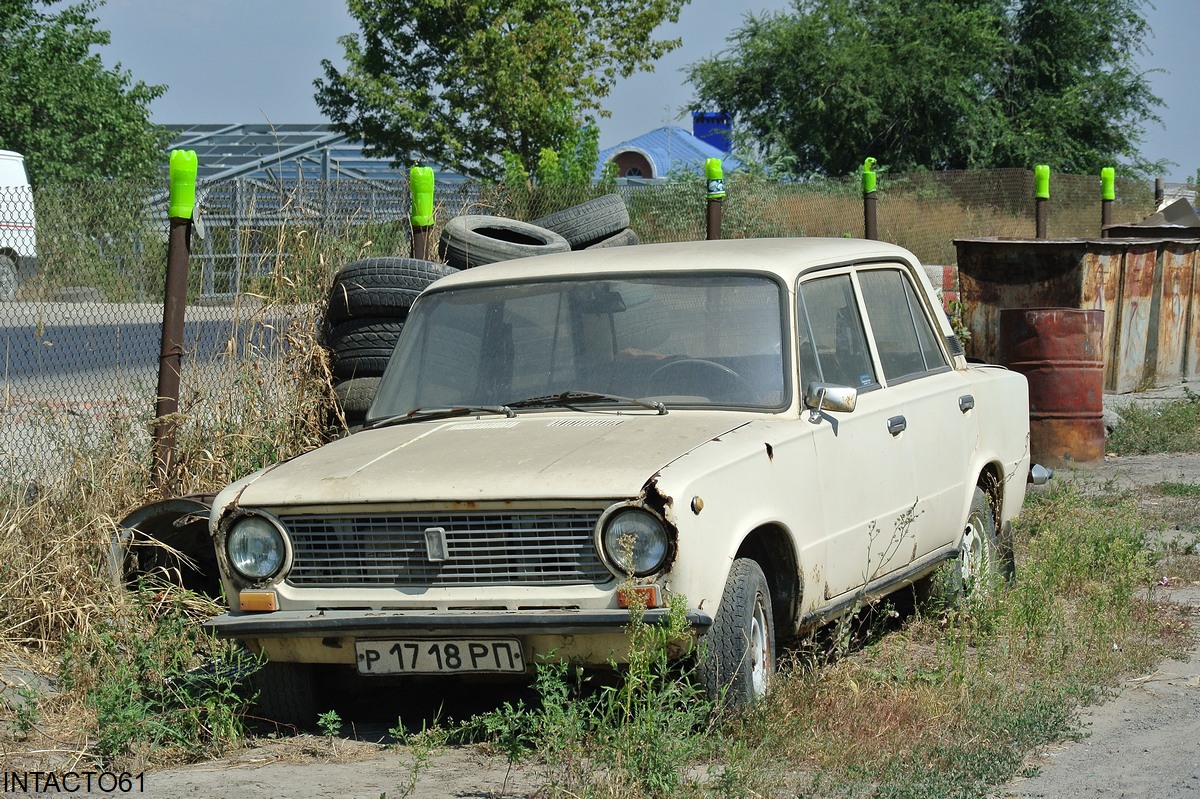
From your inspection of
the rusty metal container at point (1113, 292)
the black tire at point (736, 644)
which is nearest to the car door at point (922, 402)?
the black tire at point (736, 644)

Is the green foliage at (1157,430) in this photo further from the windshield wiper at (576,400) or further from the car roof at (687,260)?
the windshield wiper at (576,400)

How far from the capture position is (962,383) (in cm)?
643

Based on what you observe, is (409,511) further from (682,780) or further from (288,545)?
(682,780)

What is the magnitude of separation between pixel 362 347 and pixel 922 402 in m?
3.19

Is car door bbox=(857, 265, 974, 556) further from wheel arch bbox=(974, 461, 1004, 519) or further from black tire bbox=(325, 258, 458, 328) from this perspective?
black tire bbox=(325, 258, 458, 328)

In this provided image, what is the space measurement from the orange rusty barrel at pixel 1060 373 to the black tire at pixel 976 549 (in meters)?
4.12

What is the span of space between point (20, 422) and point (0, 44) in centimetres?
2997

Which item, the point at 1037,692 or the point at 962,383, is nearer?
the point at 1037,692

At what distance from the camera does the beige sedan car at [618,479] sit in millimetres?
4402

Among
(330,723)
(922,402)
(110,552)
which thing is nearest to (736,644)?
(330,723)

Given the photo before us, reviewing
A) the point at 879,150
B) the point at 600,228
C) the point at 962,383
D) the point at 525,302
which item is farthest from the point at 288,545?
the point at 879,150

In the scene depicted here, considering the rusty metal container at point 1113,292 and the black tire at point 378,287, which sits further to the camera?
the rusty metal container at point 1113,292

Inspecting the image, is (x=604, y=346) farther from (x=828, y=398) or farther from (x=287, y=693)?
(x=287, y=693)

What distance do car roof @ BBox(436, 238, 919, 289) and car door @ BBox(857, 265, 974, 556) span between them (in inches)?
10.6
